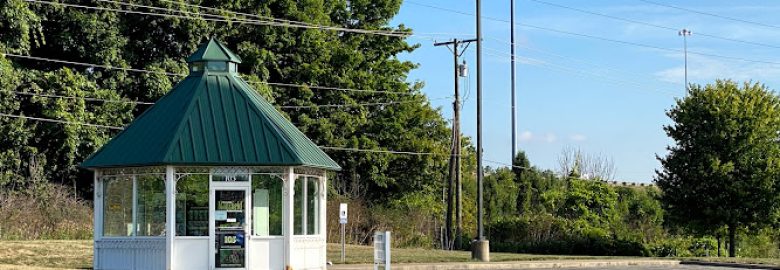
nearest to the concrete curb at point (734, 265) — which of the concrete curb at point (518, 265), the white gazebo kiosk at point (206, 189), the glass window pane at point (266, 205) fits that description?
the concrete curb at point (518, 265)

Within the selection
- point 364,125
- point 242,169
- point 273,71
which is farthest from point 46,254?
point 364,125

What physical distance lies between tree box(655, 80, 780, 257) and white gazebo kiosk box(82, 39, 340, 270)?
22.8 metres

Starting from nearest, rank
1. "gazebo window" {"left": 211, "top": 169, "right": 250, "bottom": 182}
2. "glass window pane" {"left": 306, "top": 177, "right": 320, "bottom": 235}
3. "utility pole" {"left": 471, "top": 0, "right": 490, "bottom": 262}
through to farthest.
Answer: "gazebo window" {"left": 211, "top": 169, "right": 250, "bottom": 182}, "glass window pane" {"left": 306, "top": 177, "right": 320, "bottom": 235}, "utility pole" {"left": 471, "top": 0, "right": 490, "bottom": 262}

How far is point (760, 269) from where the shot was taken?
36188mm

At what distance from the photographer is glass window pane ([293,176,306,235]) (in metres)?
26.1

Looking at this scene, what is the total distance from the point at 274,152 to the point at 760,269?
64.0 feet

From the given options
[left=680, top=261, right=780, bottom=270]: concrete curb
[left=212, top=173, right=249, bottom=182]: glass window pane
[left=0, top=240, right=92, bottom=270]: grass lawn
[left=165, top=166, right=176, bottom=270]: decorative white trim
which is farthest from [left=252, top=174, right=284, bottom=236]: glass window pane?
[left=680, top=261, right=780, bottom=270]: concrete curb

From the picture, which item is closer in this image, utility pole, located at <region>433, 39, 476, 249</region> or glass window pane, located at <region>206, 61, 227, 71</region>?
glass window pane, located at <region>206, 61, 227, 71</region>

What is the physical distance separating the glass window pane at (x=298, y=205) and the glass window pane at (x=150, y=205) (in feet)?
10.6

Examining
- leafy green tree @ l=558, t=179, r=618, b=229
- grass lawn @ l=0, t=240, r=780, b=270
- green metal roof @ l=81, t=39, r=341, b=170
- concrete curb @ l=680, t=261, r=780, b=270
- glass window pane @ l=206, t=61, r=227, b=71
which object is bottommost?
concrete curb @ l=680, t=261, r=780, b=270

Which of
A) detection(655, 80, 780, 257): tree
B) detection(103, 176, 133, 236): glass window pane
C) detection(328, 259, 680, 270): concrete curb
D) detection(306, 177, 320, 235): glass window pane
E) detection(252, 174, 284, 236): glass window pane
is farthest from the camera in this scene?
detection(655, 80, 780, 257): tree

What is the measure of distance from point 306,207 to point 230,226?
2.17 meters

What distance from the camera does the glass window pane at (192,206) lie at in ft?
82.3

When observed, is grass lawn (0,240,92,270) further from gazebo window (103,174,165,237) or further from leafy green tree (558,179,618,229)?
leafy green tree (558,179,618,229)
